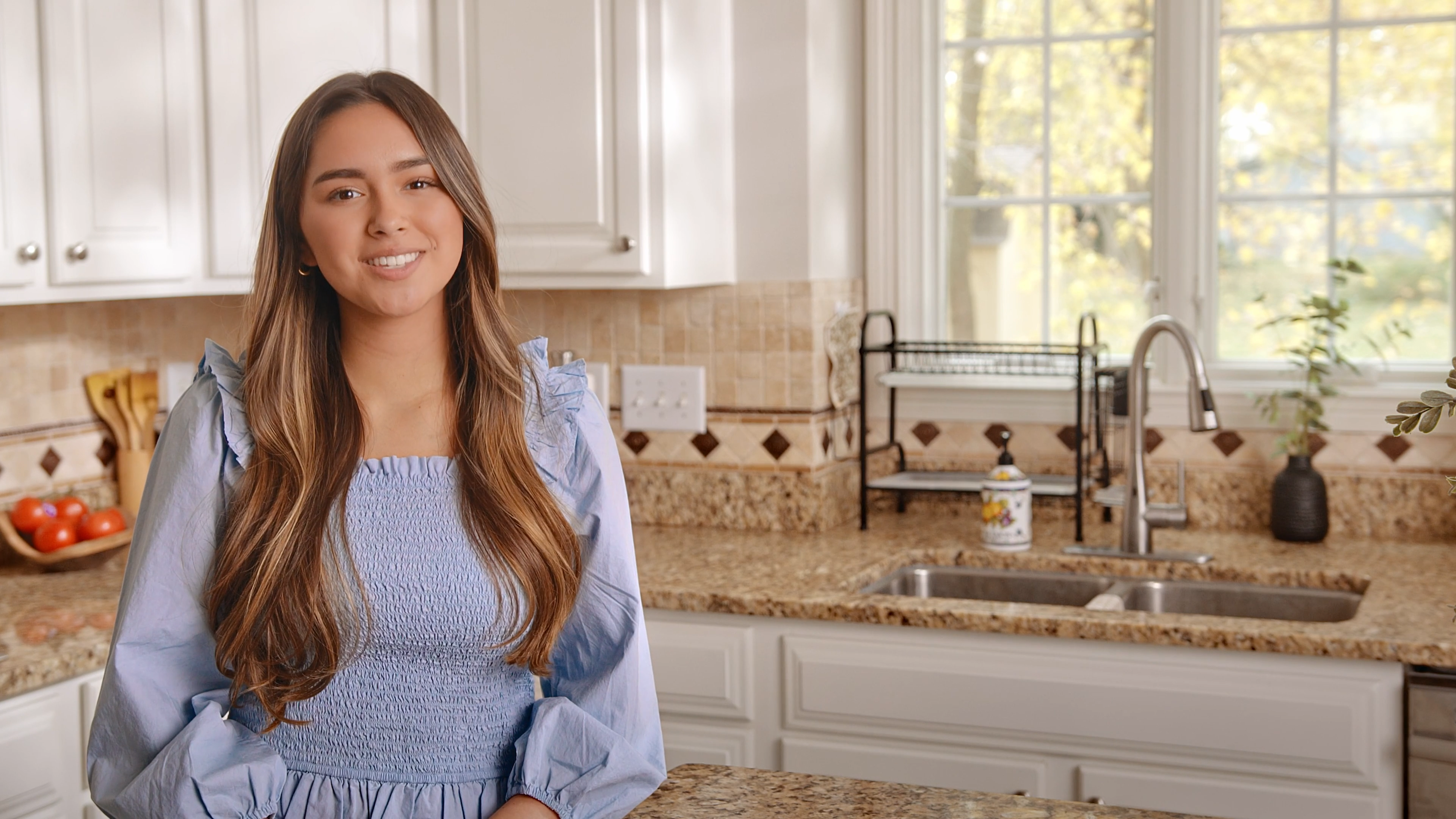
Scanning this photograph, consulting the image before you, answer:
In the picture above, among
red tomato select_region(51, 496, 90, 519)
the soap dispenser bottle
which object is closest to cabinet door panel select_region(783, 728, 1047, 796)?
the soap dispenser bottle

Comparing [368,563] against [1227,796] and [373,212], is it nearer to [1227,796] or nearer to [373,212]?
[373,212]

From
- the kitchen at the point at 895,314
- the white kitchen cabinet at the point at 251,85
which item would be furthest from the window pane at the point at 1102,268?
the white kitchen cabinet at the point at 251,85

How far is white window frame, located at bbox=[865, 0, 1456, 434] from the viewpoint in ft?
8.71

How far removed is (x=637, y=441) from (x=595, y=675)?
1693 mm

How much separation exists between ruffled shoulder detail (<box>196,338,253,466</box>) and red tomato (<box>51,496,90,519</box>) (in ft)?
4.68

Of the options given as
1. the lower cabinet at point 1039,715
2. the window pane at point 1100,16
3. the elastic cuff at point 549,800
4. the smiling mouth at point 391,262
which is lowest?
the lower cabinet at point 1039,715

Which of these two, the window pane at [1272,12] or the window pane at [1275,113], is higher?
the window pane at [1272,12]

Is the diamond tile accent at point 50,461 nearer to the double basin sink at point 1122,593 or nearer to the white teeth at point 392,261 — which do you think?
the double basin sink at point 1122,593

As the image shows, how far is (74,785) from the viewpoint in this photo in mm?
1951

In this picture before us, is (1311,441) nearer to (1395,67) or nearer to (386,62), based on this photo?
(1395,67)

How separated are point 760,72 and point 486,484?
69.3 inches

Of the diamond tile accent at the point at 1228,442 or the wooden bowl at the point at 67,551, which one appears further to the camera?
the diamond tile accent at the point at 1228,442

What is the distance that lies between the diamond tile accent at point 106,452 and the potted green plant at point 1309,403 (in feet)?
7.16

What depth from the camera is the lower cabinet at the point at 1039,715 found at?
1939 millimetres
